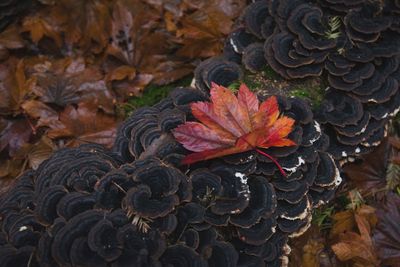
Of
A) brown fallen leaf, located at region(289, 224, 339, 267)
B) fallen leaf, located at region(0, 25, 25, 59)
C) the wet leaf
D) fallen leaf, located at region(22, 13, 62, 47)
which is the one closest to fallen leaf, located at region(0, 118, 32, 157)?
fallen leaf, located at region(0, 25, 25, 59)

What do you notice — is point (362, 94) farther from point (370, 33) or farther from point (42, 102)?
point (42, 102)

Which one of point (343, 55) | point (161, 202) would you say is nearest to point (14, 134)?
point (161, 202)

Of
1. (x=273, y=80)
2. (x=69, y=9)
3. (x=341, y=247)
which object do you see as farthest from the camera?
(x=69, y=9)

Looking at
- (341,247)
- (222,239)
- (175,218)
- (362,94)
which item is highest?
(362,94)

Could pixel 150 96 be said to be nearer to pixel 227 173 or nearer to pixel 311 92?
pixel 311 92

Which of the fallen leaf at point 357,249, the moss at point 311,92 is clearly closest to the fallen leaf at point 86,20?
the moss at point 311,92

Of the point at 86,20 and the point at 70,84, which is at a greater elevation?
the point at 86,20

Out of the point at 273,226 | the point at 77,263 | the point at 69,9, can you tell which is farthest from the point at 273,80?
the point at 69,9
